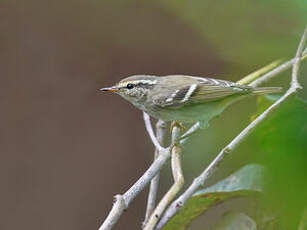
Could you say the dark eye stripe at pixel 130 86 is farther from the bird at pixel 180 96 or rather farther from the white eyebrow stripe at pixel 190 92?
the white eyebrow stripe at pixel 190 92

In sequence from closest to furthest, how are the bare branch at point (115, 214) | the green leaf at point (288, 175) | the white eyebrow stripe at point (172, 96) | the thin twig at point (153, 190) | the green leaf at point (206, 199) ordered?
the green leaf at point (288, 175)
the bare branch at point (115, 214)
the green leaf at point (206, 199)
the thin twig at point (153, 190)
the white eyebrow stripe at point (172, 96)

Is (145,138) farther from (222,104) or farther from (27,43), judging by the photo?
(222,104)

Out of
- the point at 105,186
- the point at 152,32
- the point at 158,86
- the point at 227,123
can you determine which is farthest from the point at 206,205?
the point at 105,186

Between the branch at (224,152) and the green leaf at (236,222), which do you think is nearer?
the branch at (224,152)

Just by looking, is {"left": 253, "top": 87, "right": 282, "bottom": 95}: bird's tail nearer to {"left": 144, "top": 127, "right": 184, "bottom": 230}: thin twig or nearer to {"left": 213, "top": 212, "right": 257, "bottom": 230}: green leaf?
{"left": 144, "top": 127, "right": 184, "bottom": 230}: thin twig

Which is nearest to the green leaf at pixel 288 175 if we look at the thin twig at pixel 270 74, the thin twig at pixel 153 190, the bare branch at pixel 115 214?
the bare branch at pixel 115 214

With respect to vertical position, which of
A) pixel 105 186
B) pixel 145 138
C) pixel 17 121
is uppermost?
pixel 17 121

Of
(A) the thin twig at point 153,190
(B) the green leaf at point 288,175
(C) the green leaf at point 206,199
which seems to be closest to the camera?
(B) the green leaf at point 288,175
